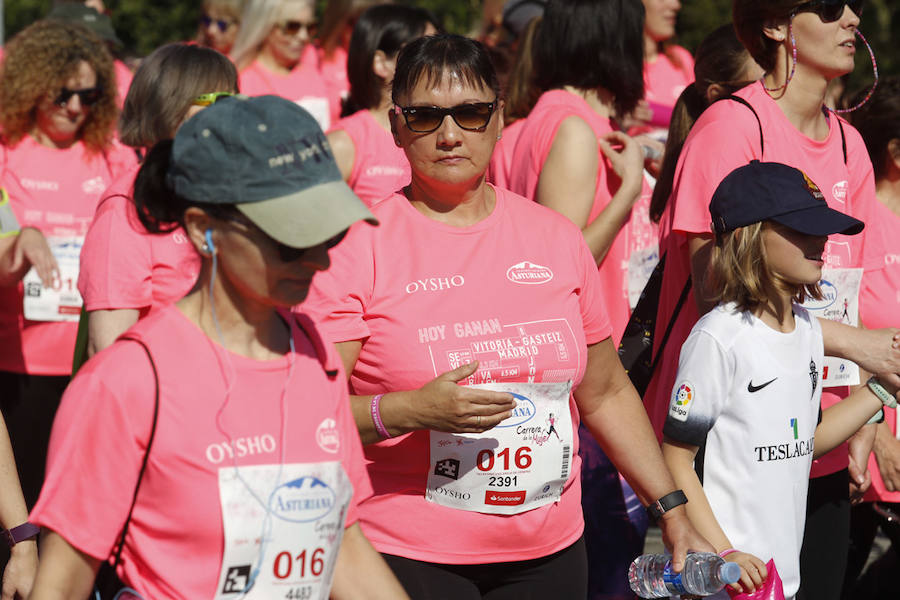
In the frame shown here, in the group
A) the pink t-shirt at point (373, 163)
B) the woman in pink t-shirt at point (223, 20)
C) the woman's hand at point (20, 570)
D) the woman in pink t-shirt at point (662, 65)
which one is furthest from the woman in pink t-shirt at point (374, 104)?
the woman's hand at point (20, 570)

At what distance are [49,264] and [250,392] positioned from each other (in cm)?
238

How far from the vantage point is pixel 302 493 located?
2535mm

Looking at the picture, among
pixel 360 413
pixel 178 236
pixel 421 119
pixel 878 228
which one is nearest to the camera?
pixel 360 413

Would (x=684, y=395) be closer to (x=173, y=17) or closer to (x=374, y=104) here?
(x=374, y=104)

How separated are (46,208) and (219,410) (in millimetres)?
3660

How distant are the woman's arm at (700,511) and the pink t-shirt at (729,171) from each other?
35 cm

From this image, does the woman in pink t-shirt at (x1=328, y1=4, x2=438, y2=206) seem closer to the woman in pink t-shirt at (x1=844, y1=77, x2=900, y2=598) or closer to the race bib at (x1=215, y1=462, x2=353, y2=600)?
the woman in pink t-shirt at (x1=844, y1=77, x2=900, y2=598)

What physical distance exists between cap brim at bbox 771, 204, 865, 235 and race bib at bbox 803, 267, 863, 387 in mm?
567

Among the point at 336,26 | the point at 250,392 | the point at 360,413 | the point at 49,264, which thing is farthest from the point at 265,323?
the point at 336,26

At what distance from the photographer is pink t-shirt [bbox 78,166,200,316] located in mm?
4297

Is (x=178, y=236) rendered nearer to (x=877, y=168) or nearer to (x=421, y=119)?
(x=421, y=119)

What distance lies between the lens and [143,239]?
435cm

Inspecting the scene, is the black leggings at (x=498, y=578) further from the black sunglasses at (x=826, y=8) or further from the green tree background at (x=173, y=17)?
the green tree background at (x=173, y=17)

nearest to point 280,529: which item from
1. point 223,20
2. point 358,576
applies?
point 358,576
